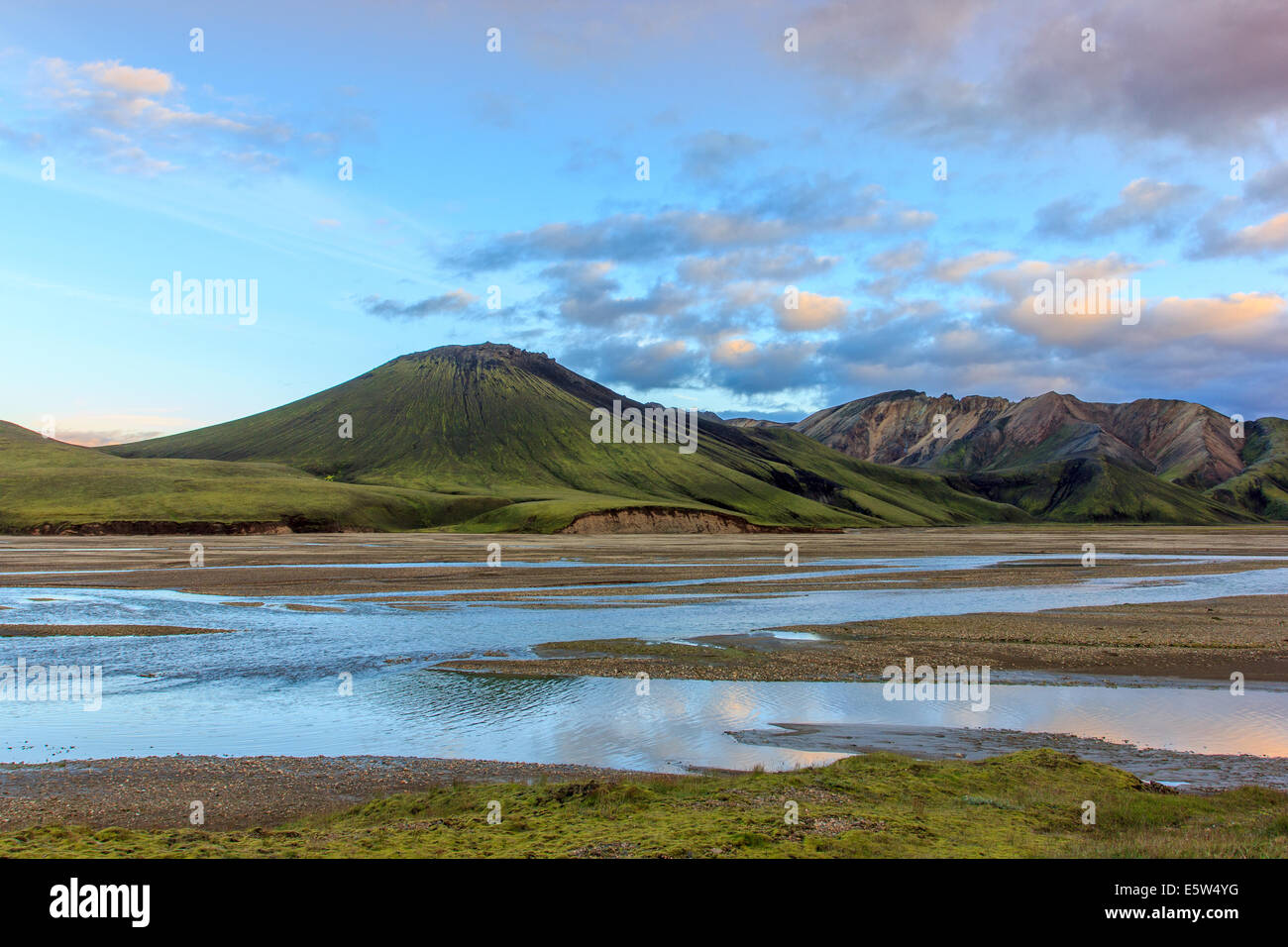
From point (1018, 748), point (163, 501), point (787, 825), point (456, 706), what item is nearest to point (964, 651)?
point (1018, 748)

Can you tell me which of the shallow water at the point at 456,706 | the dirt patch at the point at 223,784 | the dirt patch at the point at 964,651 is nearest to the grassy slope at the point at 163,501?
the shallow water at the point at 456,706

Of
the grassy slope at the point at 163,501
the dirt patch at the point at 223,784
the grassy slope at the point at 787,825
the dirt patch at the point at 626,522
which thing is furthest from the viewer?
the dirt patch at the point at 626,522

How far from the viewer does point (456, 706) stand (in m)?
29.1

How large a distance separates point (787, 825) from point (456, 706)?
17.1 metres

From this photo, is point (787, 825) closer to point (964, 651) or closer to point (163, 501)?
point (964, 651)

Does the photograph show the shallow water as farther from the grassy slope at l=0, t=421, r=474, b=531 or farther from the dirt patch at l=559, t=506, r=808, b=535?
the dirt patch at l=559, t=506, r=808, b=535

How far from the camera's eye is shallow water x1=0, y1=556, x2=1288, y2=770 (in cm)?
2386

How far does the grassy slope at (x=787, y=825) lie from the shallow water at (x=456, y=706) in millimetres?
4552

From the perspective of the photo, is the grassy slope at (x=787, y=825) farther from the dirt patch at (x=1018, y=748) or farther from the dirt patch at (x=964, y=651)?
the dirt patch at (x=964, y=651)

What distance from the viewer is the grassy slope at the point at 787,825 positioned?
43.6 feet

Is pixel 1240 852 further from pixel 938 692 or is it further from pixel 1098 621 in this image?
pixel 1098 621

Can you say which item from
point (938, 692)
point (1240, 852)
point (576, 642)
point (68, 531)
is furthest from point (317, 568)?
point (68, 531)
